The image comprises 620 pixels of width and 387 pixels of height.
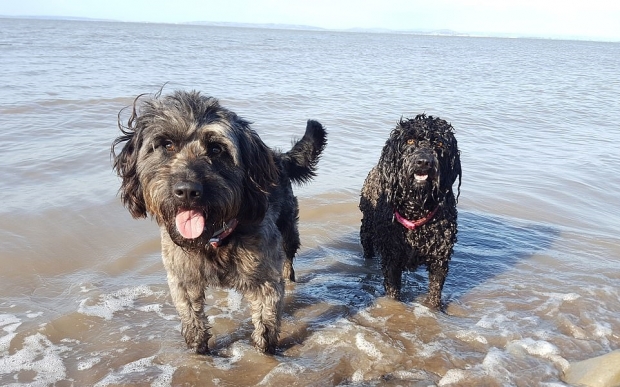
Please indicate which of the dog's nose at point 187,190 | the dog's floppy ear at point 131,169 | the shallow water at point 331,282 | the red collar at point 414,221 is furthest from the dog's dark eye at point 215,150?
the red collar at point 414,221

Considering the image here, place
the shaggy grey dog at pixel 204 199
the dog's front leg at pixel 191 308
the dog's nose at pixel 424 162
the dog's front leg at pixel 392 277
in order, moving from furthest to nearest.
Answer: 1. the dog's front leg at pixel 392 277
2. the dog's nose at pixel 424 162
3. the dog's front leg at pixel 191 308
4. the shaggy grey dog at pixel 204 199

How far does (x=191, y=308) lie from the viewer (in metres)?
4.22

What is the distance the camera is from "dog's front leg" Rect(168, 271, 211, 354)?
13.4 feet

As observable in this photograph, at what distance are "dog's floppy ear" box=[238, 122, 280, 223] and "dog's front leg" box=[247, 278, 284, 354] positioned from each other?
2.15ft

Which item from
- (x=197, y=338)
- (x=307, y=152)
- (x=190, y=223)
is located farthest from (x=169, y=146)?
(x=307, y=152)

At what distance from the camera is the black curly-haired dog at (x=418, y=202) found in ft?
16.1

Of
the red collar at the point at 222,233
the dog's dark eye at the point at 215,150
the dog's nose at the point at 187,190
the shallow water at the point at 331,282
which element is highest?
the dog's dark eye at the point at 215,150

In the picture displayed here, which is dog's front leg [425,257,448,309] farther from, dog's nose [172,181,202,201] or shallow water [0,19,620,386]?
dog's nose [172,181,202,201]

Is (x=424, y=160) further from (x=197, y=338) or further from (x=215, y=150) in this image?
(x=197, y=338)

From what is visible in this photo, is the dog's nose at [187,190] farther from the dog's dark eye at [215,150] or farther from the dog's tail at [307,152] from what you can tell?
the dog's tail at [307,152]

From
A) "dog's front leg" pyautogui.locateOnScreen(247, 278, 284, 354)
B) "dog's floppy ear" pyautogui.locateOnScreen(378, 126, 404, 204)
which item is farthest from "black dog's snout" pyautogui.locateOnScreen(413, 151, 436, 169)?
"dog's front leg" pyautogui.locateOnScreen(247, 278, 284, 354)

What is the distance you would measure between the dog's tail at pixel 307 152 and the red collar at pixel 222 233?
1.69 m

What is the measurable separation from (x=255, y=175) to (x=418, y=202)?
76.5 inches

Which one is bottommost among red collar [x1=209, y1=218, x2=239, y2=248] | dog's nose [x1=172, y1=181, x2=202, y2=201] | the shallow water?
the shallow water
